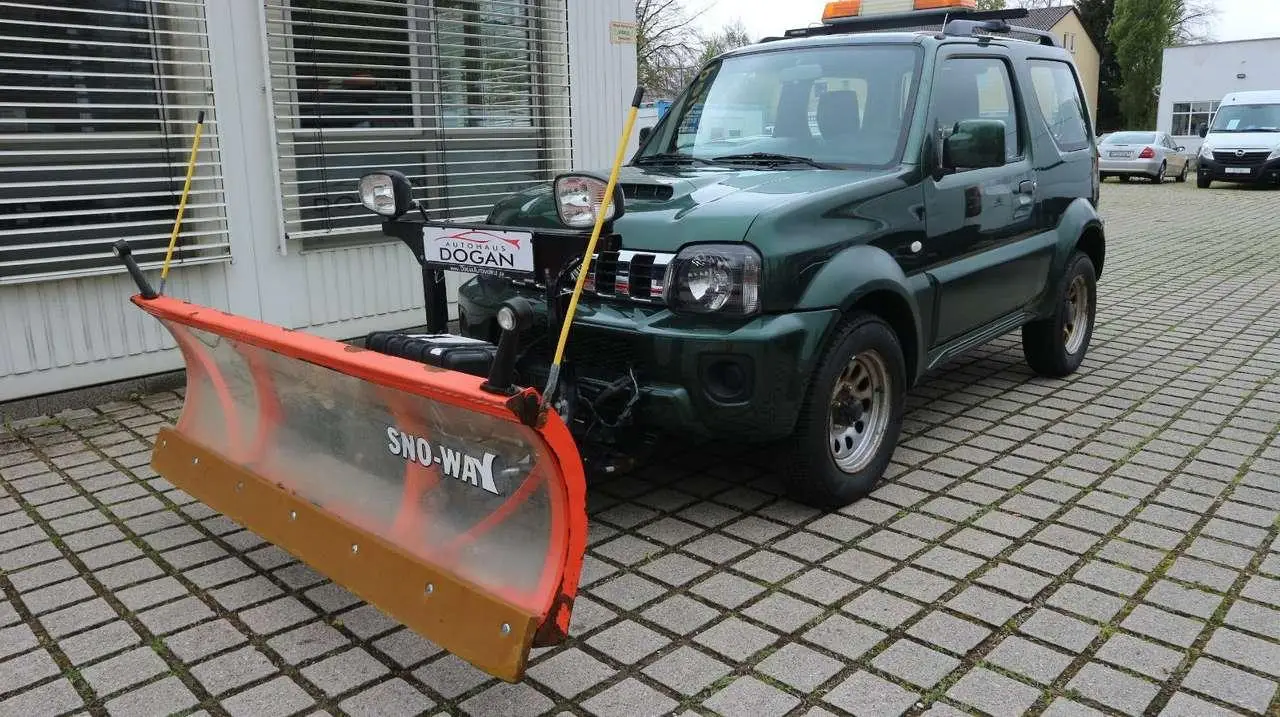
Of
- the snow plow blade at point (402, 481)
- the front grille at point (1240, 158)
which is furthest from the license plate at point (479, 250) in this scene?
the front grille at point (1240, 158)

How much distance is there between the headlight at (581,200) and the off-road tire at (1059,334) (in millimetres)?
3690

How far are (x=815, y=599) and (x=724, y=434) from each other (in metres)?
0.72

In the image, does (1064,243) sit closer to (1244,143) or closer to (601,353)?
(601,353)

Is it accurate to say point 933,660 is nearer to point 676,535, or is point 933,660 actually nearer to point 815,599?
point 815,599

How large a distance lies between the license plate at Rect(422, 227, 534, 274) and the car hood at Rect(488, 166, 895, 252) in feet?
1.63

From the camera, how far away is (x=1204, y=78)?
4062 cm

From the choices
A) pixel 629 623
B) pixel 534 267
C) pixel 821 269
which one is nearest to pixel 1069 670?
pixel 629 623

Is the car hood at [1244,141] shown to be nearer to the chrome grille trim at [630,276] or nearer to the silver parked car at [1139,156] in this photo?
the silver parked car at [1139,156]

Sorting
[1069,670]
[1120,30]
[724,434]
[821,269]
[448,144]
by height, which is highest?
[1120,30]

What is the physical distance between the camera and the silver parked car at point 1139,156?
88.1ft

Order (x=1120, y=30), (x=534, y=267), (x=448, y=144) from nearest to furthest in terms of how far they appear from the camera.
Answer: (x=534, y=267)
(x=448, y=144)
(x=1120, y=30)

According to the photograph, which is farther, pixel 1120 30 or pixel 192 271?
pixel 1120 30

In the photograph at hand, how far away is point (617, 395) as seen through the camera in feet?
12.9

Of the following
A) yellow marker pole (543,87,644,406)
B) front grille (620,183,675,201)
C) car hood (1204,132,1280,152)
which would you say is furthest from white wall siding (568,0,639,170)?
car hood (1204,132,1280,152)
